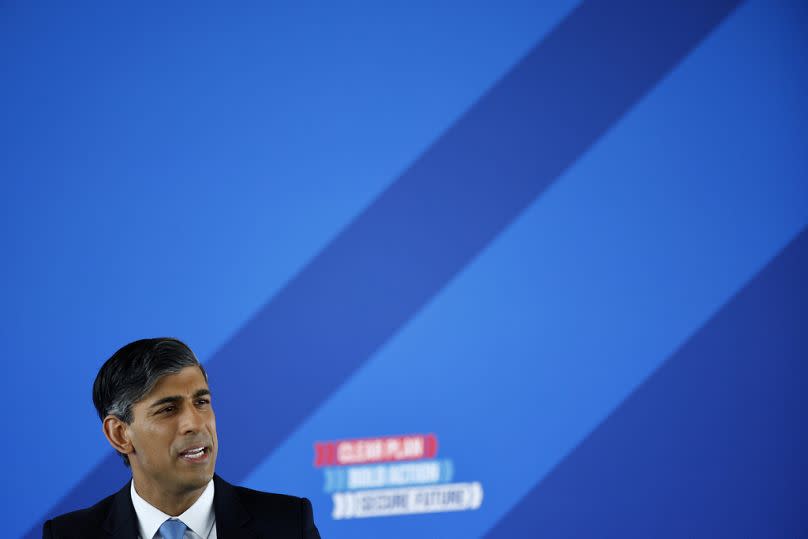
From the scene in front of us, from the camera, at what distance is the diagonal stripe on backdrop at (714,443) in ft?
10.7

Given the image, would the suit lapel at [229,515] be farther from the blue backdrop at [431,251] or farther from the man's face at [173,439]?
the blue backdrop at [431,251]

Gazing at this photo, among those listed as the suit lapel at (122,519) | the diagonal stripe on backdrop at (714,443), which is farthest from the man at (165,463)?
the diagonal stripe on backdrop at (714,443)

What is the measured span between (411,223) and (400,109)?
38 cm

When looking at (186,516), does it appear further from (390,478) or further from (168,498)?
(390,478)

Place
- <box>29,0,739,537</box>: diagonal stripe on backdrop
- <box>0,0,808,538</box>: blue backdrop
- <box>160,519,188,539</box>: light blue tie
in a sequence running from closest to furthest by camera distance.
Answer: <box>160,519,188,539</box>: light blue tie → <box>0,0,808,538</box>: blue backdrop → <box>29,0,739,537</box>: diagonal stripe on backdrop

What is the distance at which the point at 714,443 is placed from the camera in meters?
3.38

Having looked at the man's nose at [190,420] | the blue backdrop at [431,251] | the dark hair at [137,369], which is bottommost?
the man's nose at [190,420]

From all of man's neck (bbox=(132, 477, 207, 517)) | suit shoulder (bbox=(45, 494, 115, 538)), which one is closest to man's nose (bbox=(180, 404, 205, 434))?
man's neck (bbox=(132, 477, 207, 517))

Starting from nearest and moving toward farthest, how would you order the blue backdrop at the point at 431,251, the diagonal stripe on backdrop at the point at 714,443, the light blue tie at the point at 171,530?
the light blue tie at the point at 171,530 → the blue backdrop at the point at 431,251 → the diagonal stripe on backdrop at the point at 714,443

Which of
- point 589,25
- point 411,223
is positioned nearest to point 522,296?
point 411,223

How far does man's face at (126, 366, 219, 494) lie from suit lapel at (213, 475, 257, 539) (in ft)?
0.17

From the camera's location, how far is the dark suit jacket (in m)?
1.63

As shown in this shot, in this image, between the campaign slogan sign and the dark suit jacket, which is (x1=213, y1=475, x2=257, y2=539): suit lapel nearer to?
the dark suit jacket

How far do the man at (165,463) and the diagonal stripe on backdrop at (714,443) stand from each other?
1.76 m
